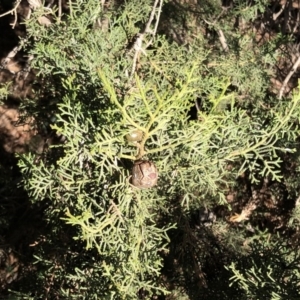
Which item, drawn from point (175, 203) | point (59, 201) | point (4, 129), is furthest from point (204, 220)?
point (4, 129)

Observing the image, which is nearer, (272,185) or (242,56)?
(242,56)

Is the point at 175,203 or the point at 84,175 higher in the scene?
the point at 84,175

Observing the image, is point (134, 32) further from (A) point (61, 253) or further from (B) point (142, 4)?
(A) point (61, 253)

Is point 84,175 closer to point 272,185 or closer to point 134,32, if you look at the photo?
point 134,32

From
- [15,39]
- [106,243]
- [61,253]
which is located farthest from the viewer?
[15,39]

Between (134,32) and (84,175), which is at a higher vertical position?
(134,32)

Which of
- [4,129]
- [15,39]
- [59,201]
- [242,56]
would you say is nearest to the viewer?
[59,201]

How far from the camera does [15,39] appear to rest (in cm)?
509

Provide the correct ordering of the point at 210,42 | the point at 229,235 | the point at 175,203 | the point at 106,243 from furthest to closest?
1. the point at 210,42
2. the point at 229,235
3. the point at 175,203
4. the point at 106,243

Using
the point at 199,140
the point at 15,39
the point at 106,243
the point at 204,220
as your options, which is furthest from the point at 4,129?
the point at 199,140

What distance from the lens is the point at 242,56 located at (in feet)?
9.41

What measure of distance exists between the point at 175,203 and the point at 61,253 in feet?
2.43

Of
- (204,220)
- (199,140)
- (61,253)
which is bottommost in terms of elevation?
(204,220)

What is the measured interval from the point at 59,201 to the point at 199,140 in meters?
0.81
